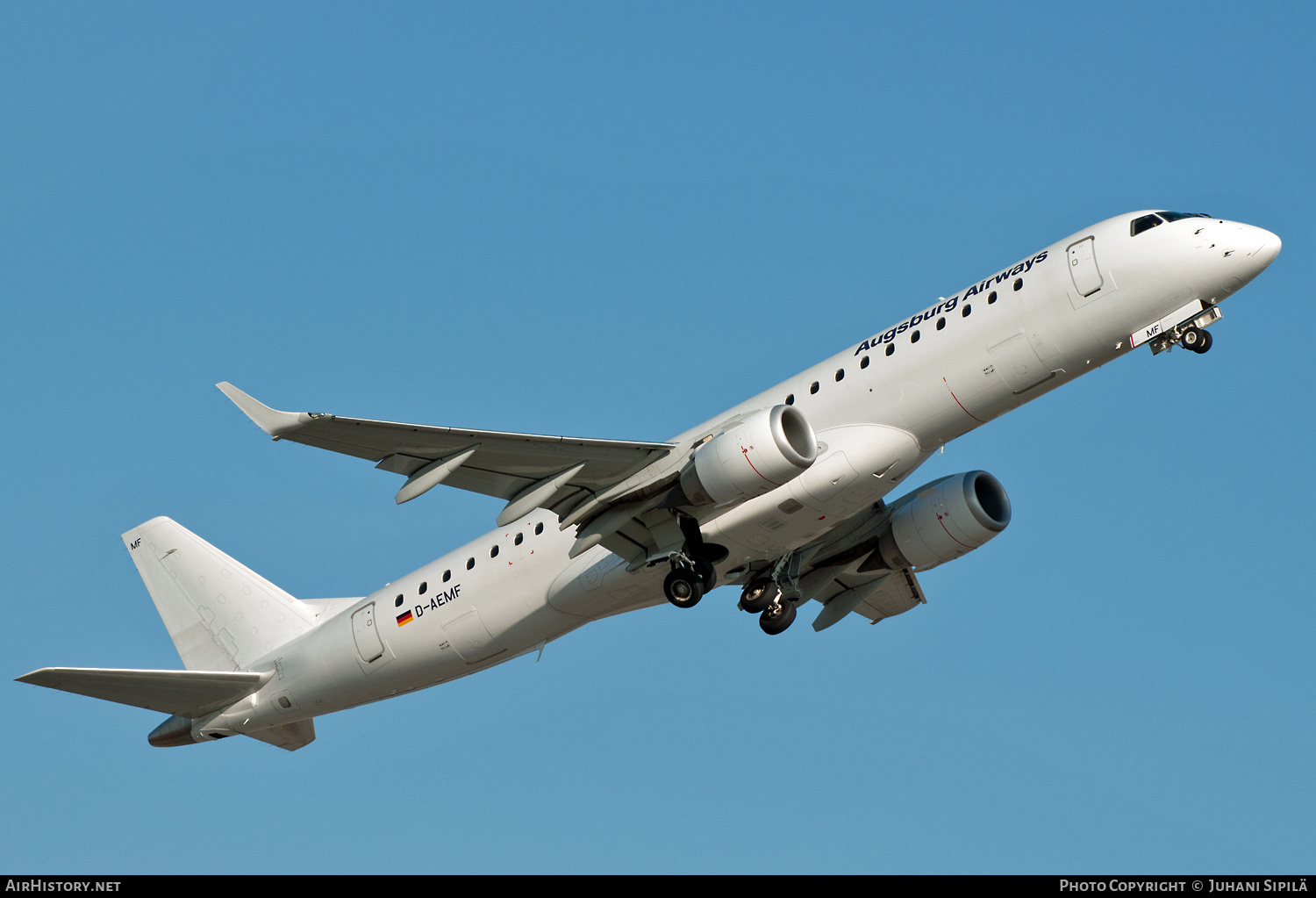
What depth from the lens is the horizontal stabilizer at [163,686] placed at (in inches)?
1187

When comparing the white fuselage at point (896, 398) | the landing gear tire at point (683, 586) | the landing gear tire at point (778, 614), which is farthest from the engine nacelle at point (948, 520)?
the landing gear tire at point (683, 586)

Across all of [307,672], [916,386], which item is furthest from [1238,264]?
[307,672]

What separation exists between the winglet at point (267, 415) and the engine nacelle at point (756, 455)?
760 centimetres

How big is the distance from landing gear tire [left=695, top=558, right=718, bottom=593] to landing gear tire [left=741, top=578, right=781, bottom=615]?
2.99 metres

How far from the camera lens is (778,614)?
32.4 meters

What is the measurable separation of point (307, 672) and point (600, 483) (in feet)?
32.0

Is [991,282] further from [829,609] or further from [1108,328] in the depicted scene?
[829,609]

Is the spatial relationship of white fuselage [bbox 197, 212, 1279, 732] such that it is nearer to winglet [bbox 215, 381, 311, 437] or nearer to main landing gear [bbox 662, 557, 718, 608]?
main landing gear [bbox 662, 557, 718, 608]

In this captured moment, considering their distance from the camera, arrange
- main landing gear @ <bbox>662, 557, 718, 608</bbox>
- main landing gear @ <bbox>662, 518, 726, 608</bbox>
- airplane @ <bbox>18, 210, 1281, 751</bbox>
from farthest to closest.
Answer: main landing gear @ <bbox>662, 557, 718, 608</bbox>, main landing gear @ <bbox>662, 518, 726, 608</bbox>, airplane @ <bbox>18, 210, 1281, 751</bbox>

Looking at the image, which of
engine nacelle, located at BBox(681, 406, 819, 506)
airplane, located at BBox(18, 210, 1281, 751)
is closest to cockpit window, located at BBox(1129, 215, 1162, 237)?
airplane, located at BBox(18, 210, 1281, 751)

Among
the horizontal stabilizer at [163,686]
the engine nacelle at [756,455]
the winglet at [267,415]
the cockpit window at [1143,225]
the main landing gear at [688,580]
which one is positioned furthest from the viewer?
the horizontal stabilizer at [163,686]

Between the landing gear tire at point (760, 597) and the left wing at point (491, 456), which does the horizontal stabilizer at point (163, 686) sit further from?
the landing gear tire at point (760, 597)

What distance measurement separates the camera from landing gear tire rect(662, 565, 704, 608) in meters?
28.9
